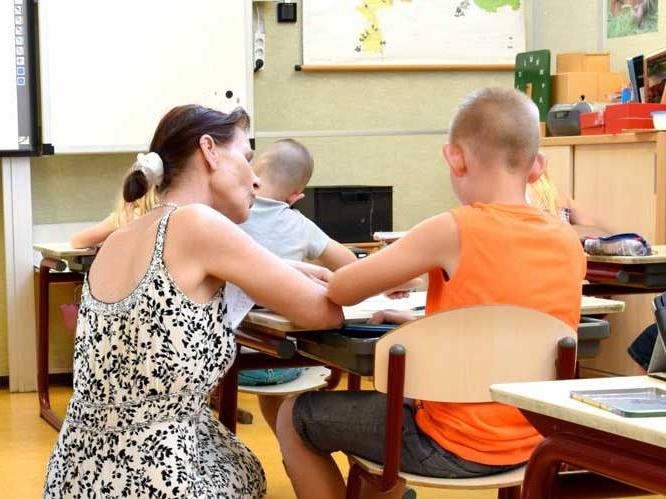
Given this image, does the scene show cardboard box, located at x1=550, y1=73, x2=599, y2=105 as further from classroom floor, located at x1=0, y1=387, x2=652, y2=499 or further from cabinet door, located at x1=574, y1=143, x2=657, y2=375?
classroom floor, located at x1=0, y1=387, x2=652, y2=499

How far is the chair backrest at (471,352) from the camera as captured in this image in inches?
87.9

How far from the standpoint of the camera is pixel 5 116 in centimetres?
536

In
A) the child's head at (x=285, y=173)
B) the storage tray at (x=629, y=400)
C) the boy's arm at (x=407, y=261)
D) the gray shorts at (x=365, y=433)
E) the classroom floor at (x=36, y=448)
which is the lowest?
the classroom floor at (x=36, y=448)

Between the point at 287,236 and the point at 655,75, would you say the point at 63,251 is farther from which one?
the point at 655,75

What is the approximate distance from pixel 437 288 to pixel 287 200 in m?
1.52

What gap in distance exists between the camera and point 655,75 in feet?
16.5

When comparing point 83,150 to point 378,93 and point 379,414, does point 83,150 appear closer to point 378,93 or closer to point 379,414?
point 378,93

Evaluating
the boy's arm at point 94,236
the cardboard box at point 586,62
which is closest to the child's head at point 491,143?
the boy's arm at point 94,236

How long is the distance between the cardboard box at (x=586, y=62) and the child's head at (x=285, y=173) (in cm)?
236

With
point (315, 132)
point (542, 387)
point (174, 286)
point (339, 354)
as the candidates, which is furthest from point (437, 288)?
point (315, 132)

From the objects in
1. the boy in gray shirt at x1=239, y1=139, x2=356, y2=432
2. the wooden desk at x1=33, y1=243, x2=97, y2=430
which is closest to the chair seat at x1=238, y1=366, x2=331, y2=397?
the boy in gray shirt at x1=239, y1=139, x2=356, y2=432

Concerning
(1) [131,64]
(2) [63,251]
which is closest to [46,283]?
(2) [63,251]

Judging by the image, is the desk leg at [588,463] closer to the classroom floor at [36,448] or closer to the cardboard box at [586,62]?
the classroom floor at [36,448]

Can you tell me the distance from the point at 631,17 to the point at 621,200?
1170 mm
